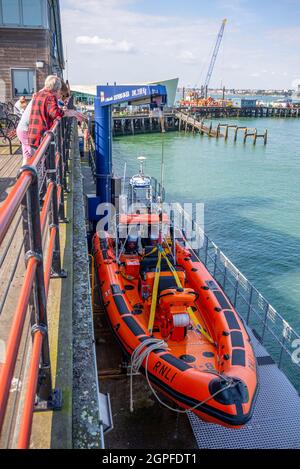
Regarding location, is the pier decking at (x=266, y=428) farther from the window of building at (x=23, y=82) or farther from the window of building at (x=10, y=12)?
the window of building at (x=10, y=12)

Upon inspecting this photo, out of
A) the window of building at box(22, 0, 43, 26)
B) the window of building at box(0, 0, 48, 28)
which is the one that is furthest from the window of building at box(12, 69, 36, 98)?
the window of building at box(22, 0, 43, 26)

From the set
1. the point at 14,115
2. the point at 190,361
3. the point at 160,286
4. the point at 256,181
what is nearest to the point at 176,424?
the point at 190,361

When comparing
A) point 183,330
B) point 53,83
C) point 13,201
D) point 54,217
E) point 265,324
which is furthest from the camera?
point 265,324

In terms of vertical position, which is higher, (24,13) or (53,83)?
(24,13)

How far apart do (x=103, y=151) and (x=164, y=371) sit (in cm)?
856

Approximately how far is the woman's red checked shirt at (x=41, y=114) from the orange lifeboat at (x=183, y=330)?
4.16 m

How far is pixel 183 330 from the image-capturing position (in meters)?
8.30

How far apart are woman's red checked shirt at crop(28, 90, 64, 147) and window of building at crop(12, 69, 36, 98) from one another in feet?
50.0

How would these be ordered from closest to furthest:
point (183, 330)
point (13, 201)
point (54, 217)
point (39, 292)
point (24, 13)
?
1. point (13, 201)
2. point (39, 292)
3. point (54, 217)
4. point (183, 330)
5. point (24, 13)

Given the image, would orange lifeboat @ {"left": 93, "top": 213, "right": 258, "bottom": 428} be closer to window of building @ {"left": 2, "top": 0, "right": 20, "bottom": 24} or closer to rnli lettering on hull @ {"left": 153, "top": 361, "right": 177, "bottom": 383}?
rnli lettering on hull @ {"left": 153, "top": 361, "right": 177, "bottom": 383}

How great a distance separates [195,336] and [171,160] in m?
34.6

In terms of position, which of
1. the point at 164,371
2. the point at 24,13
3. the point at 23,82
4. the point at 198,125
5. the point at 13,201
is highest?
the point at 24,13

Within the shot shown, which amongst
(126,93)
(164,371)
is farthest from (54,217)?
(126,93)
